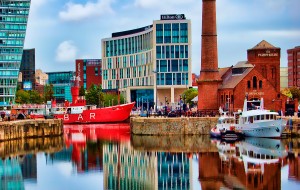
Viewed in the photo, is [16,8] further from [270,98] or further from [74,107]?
[270,98]

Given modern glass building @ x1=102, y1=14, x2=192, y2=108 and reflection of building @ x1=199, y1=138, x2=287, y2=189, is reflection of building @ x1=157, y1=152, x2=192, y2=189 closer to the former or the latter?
reflection of building @ x1=199, y1=138, x2=287, y2=189

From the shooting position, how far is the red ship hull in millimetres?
144125

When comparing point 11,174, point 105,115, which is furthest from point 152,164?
point 105,115

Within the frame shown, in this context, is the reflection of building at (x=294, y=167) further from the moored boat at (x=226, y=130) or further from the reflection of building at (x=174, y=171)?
the moored boat at (x=226, y=130)

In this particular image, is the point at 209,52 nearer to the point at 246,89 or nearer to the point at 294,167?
the point at 246,89

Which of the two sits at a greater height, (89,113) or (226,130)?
(89,113)

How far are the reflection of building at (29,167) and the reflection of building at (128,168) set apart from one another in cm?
655

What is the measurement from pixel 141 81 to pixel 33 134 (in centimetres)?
9948

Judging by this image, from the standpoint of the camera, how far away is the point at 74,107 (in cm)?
14725

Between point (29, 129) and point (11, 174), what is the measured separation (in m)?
37.0

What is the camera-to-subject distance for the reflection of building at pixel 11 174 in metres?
53.8

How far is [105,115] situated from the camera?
474 feet

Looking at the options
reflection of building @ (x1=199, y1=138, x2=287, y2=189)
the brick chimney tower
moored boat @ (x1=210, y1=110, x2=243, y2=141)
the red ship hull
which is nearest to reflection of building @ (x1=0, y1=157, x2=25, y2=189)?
reflection of building @ (x1=199, y1=138, x2=287, y2=189)

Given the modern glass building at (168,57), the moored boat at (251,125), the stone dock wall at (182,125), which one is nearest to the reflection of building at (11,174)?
the stone dock wall at (182,125)
